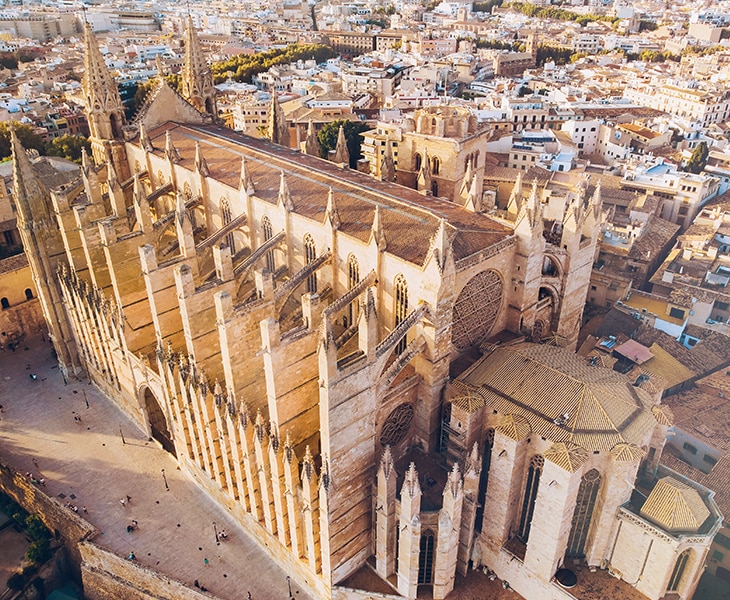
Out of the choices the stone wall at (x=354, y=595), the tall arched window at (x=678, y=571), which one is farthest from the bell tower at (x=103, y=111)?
the tall arched window at (x=678, y=571)

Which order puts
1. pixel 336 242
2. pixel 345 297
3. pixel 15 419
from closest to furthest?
pixel 345 297, pixel 336 242, pixel 15 419

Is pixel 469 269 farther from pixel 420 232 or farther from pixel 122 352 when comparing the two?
pixel 122 352

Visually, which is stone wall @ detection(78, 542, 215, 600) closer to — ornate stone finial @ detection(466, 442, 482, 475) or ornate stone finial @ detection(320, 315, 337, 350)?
ornate stone finial @ detection(466, 442, 482, 475)

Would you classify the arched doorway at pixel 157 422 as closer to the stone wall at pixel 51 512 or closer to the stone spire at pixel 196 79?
the stone wall at pixel 51 512

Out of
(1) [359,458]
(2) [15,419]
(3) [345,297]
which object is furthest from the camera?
(2) [15,419]

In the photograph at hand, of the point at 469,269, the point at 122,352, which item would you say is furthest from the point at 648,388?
the point at 122,352

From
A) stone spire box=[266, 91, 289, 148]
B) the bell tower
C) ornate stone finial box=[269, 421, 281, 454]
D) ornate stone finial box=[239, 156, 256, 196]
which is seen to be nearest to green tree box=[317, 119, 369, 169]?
stone spire box=[266, 91, 289, 148]
